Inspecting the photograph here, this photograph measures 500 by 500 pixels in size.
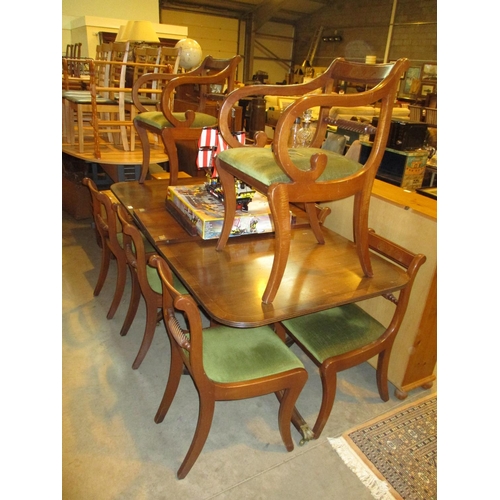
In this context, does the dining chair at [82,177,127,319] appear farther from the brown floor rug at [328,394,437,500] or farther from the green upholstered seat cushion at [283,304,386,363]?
the brown floor rug at [328,394,437,500]

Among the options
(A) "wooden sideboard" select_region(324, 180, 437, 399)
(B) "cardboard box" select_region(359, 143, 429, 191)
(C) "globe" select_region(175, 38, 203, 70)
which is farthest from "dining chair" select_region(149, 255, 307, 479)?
(C) "globe" select_region(175, 38, 203, 70)

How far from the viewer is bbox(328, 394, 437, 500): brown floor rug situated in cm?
144

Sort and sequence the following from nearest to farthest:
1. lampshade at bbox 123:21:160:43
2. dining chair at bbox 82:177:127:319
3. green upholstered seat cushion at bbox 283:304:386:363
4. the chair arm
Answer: the chair arm < green upholstered seat cushion at bbox 283:304:386:363 < dining chair at bbox 82:177:127:319 < lampshade at bbox 123:21:160:43

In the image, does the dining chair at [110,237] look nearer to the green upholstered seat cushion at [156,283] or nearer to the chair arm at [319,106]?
the green upholstered seat cushion at [156,283]

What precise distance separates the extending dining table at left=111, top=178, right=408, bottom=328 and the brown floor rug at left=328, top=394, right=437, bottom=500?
2.17 ft

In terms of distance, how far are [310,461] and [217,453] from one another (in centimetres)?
36

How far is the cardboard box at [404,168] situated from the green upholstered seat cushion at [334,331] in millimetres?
910

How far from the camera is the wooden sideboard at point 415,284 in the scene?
1.62 m

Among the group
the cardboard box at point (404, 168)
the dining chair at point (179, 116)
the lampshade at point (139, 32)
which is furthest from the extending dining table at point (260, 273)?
the lampshade at point (139, 32)

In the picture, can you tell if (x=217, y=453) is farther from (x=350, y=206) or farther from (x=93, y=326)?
(x=350, y=206)

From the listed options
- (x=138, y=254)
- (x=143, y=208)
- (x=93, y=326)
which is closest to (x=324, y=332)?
(x=138, y=254)

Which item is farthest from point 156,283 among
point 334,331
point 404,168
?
point 404,168

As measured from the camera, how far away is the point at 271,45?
42.4ft

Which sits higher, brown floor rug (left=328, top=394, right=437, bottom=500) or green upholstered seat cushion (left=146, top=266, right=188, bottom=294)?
green upholstered seat cushion (left=146, top=266, right=188, bottom=294)
